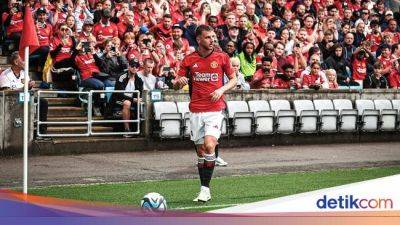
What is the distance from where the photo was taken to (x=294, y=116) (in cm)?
2309

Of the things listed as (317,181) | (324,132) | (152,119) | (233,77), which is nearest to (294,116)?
(324,132)

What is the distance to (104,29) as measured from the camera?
23234 mm

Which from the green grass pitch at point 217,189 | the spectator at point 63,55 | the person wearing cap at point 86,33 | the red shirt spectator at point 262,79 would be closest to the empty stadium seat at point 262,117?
the red shirt spectator at point 262,79

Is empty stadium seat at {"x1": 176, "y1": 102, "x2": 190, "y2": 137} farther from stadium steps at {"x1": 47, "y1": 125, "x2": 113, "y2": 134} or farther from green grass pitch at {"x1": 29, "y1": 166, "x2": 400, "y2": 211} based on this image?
green grass pitch at {"x1": 29, "y1": 166, "x2": 400, "y2": 211}

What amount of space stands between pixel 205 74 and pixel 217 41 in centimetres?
961

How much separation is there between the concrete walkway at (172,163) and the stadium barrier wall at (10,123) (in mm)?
545

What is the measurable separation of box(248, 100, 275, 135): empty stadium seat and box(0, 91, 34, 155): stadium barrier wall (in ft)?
18.5

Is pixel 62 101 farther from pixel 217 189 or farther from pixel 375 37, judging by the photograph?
pixel 375 37

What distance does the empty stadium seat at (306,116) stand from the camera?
76.2 feet

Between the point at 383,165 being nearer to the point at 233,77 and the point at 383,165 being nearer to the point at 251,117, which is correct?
the point at 251,117

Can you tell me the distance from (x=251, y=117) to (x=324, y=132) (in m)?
2.36

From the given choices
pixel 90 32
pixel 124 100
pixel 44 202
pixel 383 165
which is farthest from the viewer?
pixel 90 32

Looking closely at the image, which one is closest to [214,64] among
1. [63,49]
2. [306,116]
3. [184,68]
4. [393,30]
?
[184,68]

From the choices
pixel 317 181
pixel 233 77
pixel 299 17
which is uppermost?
pixel 299 17
